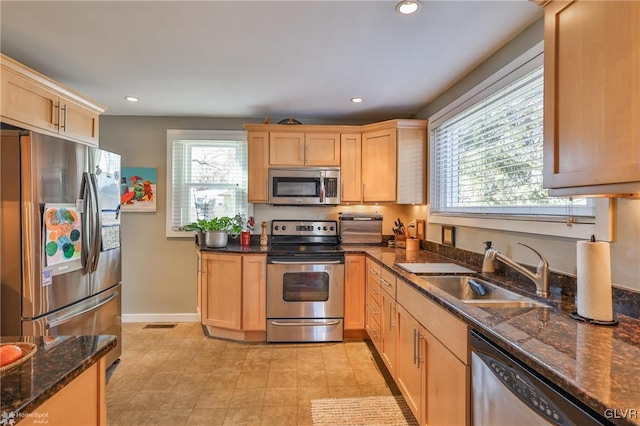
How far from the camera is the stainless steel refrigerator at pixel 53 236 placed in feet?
6.00

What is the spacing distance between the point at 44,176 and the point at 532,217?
291 cm

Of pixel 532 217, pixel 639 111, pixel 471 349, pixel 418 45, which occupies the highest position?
pixel 418 45

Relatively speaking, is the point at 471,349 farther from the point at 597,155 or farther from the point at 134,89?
the point at 134,89

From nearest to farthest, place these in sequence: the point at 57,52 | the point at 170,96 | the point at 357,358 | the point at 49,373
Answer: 1. the point at 49,373
2. the point at 57,52
3. the point at 357,358
4. the point at 170,96

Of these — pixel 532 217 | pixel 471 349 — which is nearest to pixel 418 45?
pixel 532 217

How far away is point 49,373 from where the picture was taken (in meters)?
0.79

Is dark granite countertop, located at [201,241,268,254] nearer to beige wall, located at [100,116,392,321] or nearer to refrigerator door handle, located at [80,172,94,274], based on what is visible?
beige wall, located at [100,116,392,321]

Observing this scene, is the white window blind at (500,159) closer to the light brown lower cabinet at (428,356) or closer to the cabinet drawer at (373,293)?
the light brown lower cabinet at (428,356)

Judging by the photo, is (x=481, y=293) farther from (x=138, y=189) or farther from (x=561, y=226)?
(x=138, y=189)

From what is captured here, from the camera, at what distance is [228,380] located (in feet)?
7.97

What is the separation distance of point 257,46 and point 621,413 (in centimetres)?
231

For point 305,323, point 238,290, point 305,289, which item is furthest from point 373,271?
point 238,290

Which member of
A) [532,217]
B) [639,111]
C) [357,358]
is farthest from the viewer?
[357,358]

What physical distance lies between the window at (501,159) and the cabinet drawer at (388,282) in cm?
73
